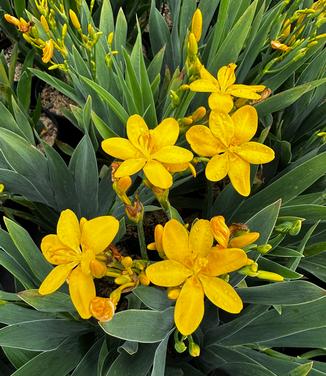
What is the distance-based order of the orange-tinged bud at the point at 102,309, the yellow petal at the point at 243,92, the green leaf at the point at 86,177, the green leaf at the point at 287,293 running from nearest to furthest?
the orange-tinged bud at the point at 102,309, the green leaf at the point at 287,293, the yellow petal at the point at 243,92, the green leaf at the point at 86,177

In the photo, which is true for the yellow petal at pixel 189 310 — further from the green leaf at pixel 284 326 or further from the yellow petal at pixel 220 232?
the green leaf at pixel 284 326

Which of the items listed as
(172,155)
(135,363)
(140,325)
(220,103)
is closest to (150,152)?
(172,155)

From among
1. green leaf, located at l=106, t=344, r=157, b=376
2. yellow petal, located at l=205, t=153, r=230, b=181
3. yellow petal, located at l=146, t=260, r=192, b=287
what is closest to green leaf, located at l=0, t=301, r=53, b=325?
green leaf, located at l=106, t=344, r=157, b=376

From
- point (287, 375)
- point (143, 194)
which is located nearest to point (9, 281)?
point (143, 194)

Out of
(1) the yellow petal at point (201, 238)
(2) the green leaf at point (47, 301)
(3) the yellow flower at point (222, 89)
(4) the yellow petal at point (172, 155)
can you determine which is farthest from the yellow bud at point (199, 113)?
(2) the green leaf at point (47, 301)

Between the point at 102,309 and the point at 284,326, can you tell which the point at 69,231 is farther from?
the point at 284,326

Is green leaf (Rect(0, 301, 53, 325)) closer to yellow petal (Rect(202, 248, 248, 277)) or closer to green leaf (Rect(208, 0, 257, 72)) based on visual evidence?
yellow petal (Rect(202, 248, 248, 277))

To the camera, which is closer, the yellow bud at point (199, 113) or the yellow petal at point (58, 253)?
the yellow petal at point (58, 253)
